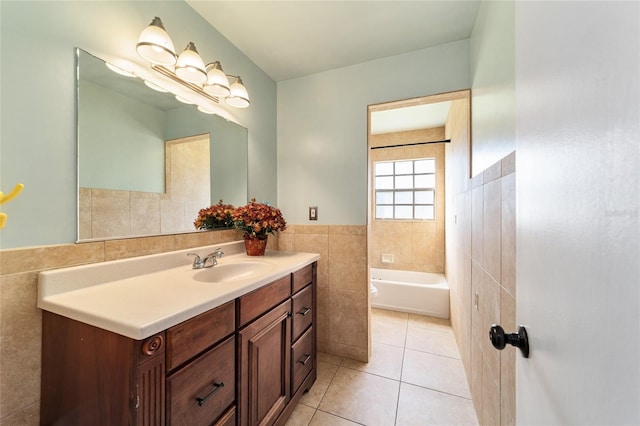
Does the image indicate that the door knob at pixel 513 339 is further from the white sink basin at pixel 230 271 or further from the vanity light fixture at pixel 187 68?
the vanity light fixture at pixel 187 68

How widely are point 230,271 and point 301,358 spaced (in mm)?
713

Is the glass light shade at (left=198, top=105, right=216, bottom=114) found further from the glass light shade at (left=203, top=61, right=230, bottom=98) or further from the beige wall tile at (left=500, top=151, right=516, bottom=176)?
the beige wall tile at (left=500, top=151, right=516, bottom=176)

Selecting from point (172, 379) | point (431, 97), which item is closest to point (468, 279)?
point (431, 97)

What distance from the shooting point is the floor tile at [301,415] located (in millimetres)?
1325

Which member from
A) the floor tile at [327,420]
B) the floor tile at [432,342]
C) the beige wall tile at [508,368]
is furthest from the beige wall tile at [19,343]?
the floor tile at [432,342]

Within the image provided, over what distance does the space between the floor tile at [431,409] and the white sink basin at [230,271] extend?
4.00ft

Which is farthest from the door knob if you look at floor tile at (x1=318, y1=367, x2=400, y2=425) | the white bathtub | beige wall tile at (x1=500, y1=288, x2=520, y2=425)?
the white bathtub

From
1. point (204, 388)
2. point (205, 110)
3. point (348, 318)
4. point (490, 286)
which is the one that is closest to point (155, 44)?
point (205, 110)

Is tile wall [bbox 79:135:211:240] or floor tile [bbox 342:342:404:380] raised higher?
tile wall [bbox 79:135:211:240]

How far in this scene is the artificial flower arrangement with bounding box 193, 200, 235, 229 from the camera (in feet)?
4.90

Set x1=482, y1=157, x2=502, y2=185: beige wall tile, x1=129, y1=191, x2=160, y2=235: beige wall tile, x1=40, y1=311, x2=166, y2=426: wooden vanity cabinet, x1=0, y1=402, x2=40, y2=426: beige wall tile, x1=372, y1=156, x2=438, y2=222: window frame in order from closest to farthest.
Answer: x1=40, y1=311, x2=166, y2=426: wooden vanity cabinet < x1=0, y1=402, x2=40, y2=426: beige wall tile < x1=482, y1=157, x2=502, y2=185: beige wall tile < x1=129, y1=191, x2=160, y2=235: beige wall tile < x1=372, y1=156, x2=438, y2=222: window frame

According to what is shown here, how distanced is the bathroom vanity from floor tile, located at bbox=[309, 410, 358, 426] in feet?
0.94

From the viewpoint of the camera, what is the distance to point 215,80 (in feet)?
4.63

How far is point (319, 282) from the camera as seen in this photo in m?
2.00
